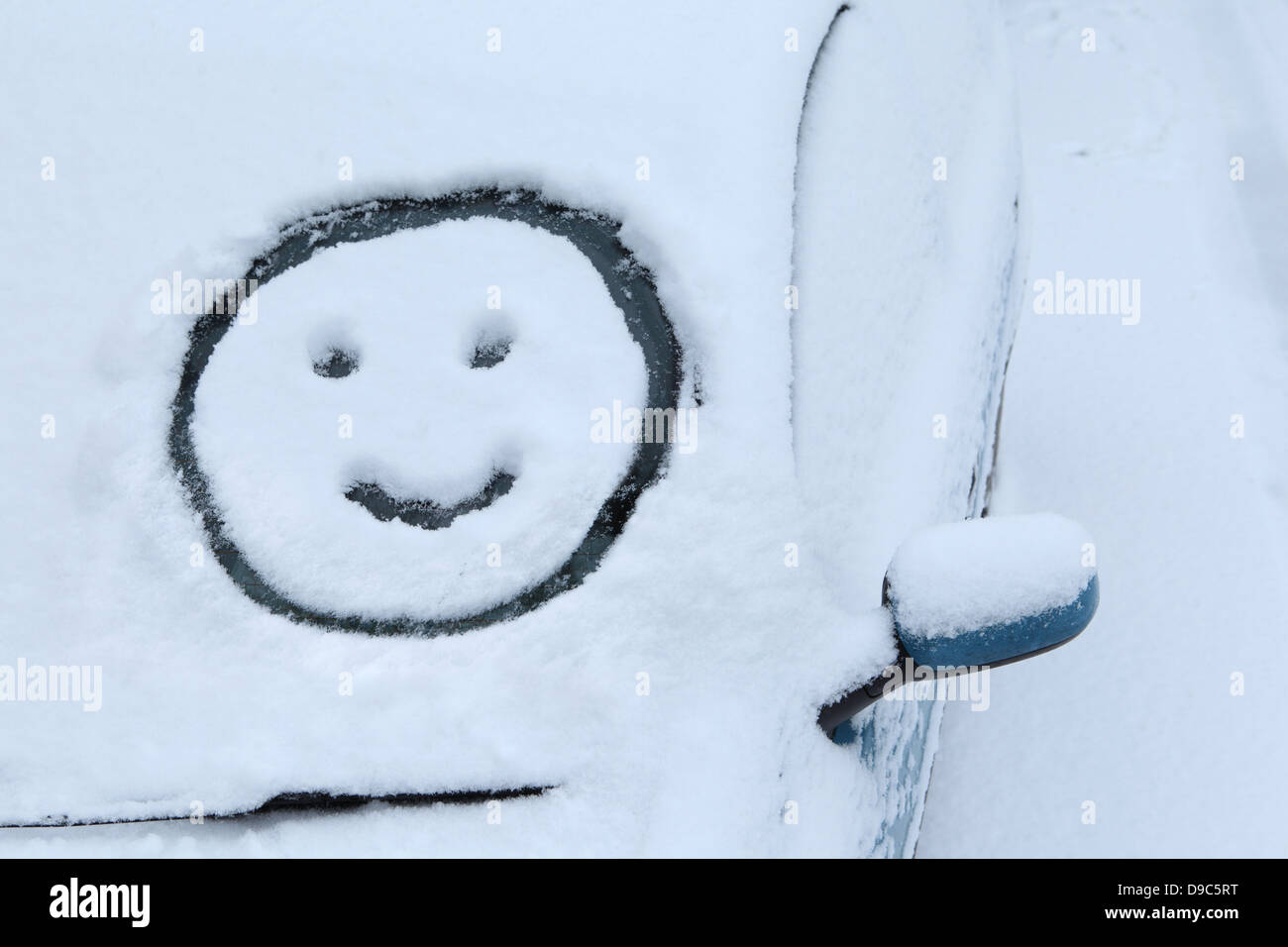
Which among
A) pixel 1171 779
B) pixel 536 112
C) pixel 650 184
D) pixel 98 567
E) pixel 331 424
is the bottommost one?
pixel 1171 779

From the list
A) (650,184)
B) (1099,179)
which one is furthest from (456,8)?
(1099,179)

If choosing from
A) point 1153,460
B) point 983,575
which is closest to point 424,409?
point 983,575

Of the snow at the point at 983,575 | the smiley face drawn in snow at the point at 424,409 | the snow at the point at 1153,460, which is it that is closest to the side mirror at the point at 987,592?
the snow at the point at 983,575

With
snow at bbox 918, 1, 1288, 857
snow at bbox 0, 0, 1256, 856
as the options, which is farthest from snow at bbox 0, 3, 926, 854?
snow at bbox 918, 1, 1288, 857

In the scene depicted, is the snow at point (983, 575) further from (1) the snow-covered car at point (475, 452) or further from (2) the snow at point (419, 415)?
(2) the snow at point (419, 415)

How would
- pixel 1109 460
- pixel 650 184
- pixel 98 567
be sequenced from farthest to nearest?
pixel 1109 460, pixel 650 184, pixel 98 567

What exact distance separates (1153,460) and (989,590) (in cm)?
149

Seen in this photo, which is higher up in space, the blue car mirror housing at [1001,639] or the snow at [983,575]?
the snow at [983,575]

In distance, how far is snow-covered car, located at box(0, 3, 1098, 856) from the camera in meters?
0.99

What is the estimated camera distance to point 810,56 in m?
1.40

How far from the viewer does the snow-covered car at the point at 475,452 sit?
3.24 feet

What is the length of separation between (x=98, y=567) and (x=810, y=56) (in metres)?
1.13

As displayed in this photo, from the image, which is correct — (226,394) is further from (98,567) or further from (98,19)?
(98,19)
